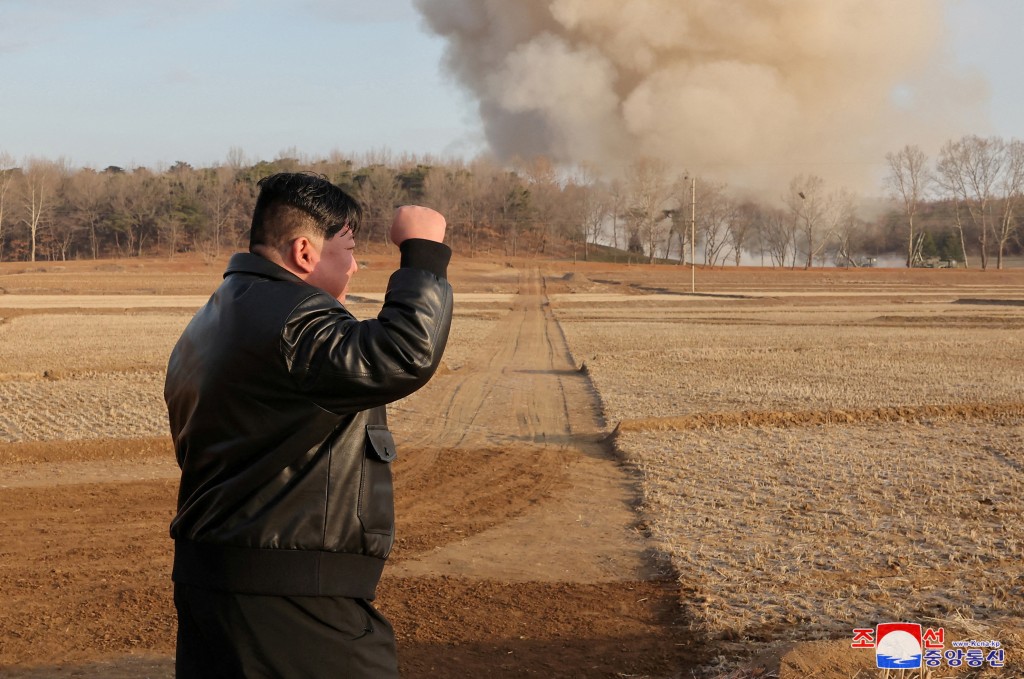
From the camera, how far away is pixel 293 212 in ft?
7.95

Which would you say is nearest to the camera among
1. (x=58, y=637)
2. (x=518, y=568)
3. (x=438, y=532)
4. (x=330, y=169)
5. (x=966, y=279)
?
(x=58, y=637)

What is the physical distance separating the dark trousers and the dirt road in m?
3.00

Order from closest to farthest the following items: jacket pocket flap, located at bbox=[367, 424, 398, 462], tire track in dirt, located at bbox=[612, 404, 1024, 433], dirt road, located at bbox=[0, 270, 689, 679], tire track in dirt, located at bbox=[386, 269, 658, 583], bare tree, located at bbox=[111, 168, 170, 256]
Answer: jacket pocket flap, located at bbox=[367, 424, 398, 462] < dirt road, located at bbox=[0, 270, 689, 679] < tire track in dirt, located at bbox=[386, 269, 658, 583] < tire track in dirt, located at bbox=[612, 404, 1024, 433] < bare tree, located at bbox=[111, 168, 170, 256]

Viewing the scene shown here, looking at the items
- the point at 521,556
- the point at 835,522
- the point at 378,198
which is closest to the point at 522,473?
the point at 521,556

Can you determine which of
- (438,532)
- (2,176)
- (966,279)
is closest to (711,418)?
(438,532)

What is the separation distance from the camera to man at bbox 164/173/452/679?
222 cm

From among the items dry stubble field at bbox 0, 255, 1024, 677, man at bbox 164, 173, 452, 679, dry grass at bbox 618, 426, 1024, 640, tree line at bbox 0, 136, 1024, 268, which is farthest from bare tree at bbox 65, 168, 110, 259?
man at bbox 164, 173, 452, 679

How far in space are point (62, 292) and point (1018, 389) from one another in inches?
1883

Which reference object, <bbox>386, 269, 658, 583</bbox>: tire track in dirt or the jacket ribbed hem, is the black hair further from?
<bbox>386, 269, 658, 583</bbox>: tire track in dirt

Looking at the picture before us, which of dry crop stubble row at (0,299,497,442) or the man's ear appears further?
dry crop stubble row at (0,299,497,442)

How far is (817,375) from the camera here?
18594 mm

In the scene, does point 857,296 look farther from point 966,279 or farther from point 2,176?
point 2,176

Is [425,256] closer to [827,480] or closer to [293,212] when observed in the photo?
[293,212]

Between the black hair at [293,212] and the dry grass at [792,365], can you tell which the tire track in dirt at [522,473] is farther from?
the black hair at [293,212]
